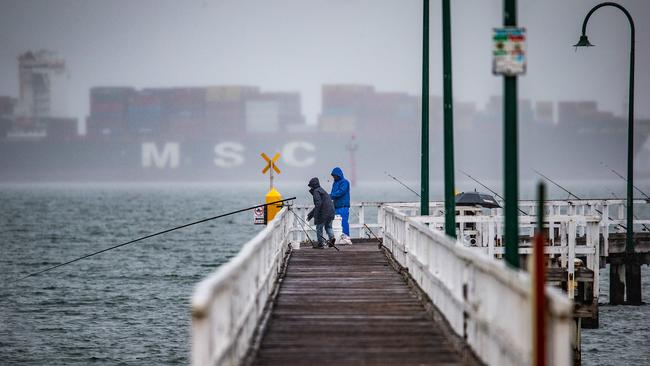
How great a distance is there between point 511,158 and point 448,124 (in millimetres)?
5238

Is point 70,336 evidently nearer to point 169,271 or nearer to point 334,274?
point 334,274

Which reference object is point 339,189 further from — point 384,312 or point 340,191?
point 384,312

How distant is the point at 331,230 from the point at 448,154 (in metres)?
9.07

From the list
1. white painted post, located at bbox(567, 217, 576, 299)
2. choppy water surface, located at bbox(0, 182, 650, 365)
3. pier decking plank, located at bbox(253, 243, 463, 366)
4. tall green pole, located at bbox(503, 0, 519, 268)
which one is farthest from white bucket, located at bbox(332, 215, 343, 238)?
tall green pole, located at bbox(503, 0, 519, 268)

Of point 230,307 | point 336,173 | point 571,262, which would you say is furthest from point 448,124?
point 336,173

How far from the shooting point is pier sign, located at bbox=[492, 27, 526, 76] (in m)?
9.19

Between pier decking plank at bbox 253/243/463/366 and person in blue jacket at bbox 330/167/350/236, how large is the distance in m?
5.00

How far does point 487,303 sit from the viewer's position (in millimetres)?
9000

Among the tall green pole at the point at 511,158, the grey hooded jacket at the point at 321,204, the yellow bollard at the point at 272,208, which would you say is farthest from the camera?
the yellow bollard at the point at 272,208

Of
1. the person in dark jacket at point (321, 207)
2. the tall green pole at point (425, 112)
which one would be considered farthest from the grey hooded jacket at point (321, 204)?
the tall green pole at point (425, 112)

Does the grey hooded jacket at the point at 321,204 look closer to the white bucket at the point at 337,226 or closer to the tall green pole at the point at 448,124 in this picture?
the white bucket at the point at 337,226

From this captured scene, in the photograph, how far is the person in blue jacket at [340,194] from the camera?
23194 mm

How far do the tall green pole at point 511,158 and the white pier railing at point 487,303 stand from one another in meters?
0.35

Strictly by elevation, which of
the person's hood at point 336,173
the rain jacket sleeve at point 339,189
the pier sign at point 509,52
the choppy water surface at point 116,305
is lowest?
the choppy water surface at point 116,305
